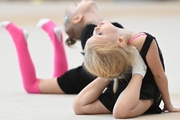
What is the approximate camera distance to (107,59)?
2.15 metres

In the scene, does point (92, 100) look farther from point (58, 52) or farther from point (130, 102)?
point (58, 52)

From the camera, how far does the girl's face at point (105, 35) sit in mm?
2180

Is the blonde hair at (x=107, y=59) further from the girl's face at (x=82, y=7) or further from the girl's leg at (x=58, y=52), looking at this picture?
the girl's leg at (x=58, y=52)

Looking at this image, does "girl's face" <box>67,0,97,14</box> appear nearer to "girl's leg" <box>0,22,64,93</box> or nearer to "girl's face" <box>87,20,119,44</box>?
"girl's leg" <box>0,22,64,93</box>

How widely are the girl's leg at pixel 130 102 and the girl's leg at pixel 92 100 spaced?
0.13m

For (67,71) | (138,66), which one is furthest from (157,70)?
(67,71)

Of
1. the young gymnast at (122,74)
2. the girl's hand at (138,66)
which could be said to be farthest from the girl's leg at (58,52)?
the girl's hand at (138,66)

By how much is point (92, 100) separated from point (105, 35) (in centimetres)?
29

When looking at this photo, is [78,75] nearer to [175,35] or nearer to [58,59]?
[58,59]

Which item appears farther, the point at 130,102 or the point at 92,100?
the point at 92,100

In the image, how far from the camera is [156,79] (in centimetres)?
227

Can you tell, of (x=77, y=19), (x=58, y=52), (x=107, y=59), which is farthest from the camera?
(x=58, y=52)

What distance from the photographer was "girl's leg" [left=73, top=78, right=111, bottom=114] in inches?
90.6

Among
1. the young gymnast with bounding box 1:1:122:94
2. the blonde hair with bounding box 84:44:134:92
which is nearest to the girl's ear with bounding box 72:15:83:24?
the young gymnast with bounding box 1:1:122:94
